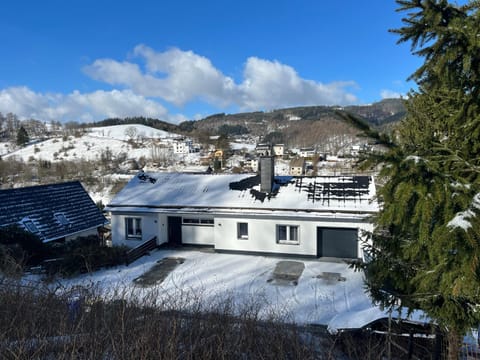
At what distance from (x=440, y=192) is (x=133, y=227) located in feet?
57.5

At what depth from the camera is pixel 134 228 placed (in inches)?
719

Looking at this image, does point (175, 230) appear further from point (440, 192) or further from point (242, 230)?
point (440, 192)

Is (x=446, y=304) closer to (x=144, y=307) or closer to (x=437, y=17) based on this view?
(x=437, y=17)

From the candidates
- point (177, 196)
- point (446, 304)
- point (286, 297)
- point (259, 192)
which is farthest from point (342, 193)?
point (446, 304)

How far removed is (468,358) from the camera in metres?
5.50

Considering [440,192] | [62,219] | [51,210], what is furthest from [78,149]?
[440,192]

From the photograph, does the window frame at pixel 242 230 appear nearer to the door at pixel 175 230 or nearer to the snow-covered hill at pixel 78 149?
the door at pixel 175 230

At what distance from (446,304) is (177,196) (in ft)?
52.6

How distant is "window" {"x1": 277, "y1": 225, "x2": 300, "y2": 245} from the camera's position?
16047 mm

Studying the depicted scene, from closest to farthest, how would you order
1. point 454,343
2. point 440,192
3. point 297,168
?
1. point 440,192
2. point 454,343
3. point 297,168

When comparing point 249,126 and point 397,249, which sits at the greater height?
point 249,126

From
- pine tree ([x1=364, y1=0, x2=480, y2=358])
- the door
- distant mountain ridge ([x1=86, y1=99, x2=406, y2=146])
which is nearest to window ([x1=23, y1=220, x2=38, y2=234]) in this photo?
the door

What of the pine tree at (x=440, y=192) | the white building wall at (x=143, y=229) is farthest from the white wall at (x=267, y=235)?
the pine tree at (x=440, y=192)

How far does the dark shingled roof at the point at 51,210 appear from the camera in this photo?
16108 mm
